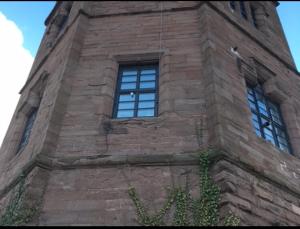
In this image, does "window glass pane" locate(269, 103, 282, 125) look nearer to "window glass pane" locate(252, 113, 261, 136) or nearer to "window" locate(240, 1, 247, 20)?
"window glass pane" locate(252, 113, 261, 136)

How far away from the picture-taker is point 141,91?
332 inches

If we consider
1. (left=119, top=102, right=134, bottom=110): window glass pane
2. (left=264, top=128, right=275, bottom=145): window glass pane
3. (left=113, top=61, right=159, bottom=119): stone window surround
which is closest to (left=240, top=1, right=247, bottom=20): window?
(left=113, top=61, right=159, bottom=119): stone window surround

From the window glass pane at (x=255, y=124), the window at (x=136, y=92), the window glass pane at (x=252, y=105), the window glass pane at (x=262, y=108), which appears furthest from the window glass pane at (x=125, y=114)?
the window glass pane at (x=262, y=108)

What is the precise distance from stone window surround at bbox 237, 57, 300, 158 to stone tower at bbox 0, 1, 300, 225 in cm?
3

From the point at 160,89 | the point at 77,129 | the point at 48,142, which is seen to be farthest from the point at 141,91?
the point at 48,142

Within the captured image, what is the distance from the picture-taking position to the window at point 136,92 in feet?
26.3

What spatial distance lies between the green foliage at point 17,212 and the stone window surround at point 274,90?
565cm

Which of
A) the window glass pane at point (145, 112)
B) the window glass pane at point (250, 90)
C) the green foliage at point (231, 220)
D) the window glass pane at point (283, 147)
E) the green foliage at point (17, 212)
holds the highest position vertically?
the window glass pane at point (250, 90)

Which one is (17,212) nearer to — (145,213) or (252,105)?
(145,213)

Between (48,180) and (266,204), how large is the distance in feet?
12.6

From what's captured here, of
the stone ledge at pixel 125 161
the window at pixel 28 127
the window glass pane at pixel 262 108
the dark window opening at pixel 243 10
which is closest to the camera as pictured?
the stone ledge at pixel 125 161

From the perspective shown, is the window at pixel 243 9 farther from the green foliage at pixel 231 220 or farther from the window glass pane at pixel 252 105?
the green foliage at pixel 231 220

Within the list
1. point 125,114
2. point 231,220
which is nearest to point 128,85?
point 125,114

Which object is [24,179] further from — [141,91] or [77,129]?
[141,91]
